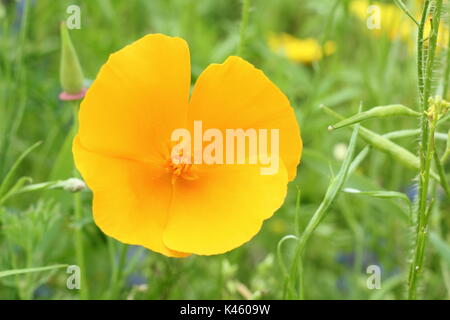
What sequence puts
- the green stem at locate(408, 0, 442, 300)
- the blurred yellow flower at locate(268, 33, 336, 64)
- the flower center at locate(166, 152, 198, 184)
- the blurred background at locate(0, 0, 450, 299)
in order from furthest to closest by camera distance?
the blurred yellow flower at locate(268, 33, 336, 64)
the blurred background at locate(0, 0, 450, 299)
the flower center at locate(166, 152, 198, 184)
the green stem at locate(408, 0, 442, 300)

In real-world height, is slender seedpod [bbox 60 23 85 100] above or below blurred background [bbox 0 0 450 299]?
above

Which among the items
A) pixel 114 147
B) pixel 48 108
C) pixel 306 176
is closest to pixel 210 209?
pixel 114 147

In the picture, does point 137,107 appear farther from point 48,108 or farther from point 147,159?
point 48,108

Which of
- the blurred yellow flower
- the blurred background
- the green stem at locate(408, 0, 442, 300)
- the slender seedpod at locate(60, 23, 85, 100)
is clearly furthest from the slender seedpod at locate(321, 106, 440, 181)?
the blurred yellow flower

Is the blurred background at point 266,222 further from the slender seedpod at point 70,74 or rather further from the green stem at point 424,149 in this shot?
the green stem at point 424,149

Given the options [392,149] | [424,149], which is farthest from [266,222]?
[424,149]

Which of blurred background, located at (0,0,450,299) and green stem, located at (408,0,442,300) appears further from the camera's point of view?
blurred background, located at (0,0,450,299)

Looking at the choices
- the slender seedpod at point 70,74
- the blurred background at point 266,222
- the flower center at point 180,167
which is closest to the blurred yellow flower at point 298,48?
the blurred background at point 266,222

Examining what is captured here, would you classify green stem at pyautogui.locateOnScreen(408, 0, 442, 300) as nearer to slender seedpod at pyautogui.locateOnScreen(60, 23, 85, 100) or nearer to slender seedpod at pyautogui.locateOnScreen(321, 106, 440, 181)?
slender seedpod at pyautogui.locateOnScreen(321, 106, 440, 181)
